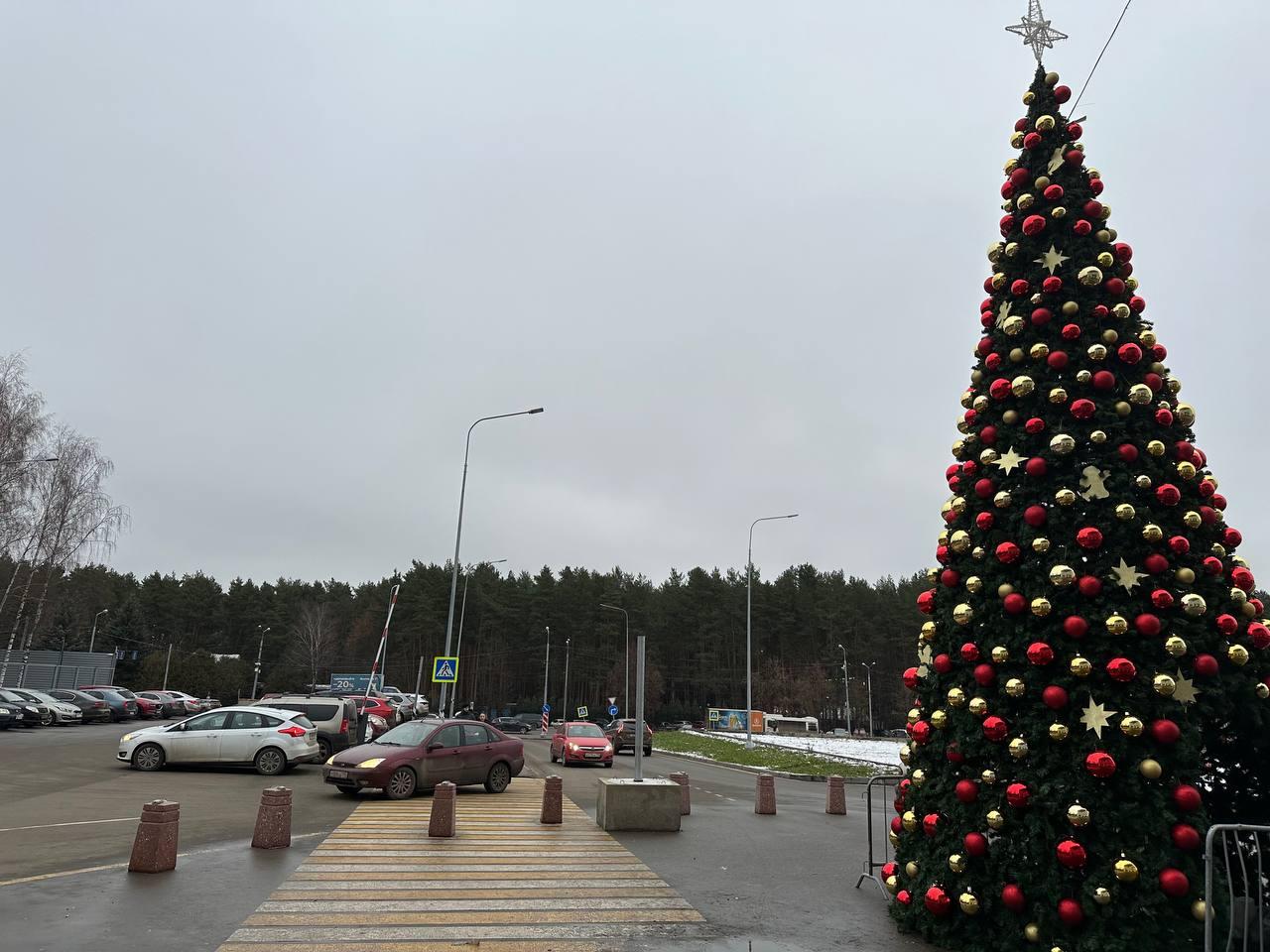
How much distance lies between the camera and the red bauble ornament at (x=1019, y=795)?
593cm

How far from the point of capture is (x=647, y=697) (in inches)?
3396

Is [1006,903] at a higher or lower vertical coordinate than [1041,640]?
lower

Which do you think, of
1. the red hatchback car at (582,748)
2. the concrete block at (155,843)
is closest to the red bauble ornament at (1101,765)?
the concrete block at (155,843)

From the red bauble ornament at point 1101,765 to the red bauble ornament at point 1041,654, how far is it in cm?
70

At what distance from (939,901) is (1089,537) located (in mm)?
3050

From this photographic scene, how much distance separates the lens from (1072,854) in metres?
5.61

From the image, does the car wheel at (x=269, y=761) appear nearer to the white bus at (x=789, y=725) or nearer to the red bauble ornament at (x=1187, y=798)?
the red bauble ornament at (x=1187, y=798)

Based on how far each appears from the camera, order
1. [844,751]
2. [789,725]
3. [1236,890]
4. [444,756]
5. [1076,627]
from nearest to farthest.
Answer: [1076,627] → [1236,890] → [444,756] → [844,751] → [789,725]

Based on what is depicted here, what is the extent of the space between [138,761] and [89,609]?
74028 millimetres

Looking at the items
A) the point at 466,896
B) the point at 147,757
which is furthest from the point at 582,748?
the point at 466,896

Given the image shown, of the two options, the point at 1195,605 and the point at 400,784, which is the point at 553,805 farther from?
the point at 1195,605

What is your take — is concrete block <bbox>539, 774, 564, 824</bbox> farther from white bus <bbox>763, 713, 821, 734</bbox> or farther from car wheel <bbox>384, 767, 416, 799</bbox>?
white bus <bbox>763, 713, 821, 734</bbox>

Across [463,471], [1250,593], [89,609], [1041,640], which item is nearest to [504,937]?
[1041,640]

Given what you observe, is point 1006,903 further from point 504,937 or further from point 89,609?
point 89,609
